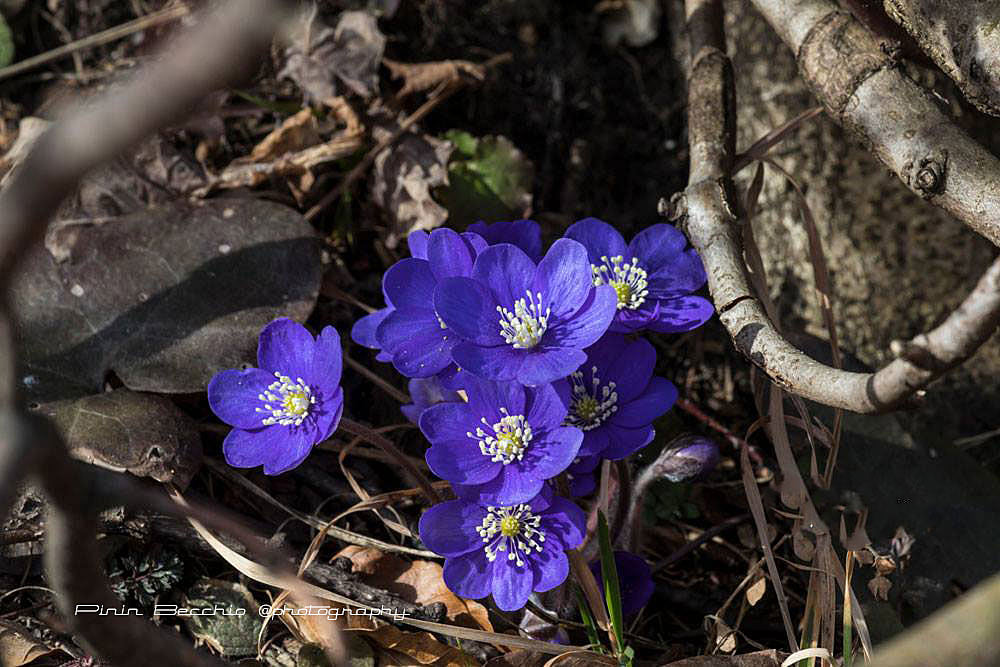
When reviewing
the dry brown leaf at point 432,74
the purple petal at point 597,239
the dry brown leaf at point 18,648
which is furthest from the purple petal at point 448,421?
the dry brown leaf at point 432,74

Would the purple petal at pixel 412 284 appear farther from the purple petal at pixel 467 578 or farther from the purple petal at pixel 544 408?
the purple petal at pixel 467 578

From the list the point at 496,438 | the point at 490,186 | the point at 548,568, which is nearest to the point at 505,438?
the point at 496,438

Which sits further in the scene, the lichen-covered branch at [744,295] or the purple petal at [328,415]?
the purple petal at [328,415]

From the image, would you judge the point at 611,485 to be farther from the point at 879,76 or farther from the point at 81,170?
the point at 81,170

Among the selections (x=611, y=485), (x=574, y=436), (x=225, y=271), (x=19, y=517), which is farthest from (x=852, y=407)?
(x=19, y=517)

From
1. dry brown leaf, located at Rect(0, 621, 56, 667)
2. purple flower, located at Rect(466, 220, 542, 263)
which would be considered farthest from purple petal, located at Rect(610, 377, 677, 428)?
dry brown leaf, located at Rect(0, 621, 56, 667)

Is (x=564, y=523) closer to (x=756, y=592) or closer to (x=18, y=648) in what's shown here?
(x=756, y=592)

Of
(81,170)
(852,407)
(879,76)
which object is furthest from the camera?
(879,76)
